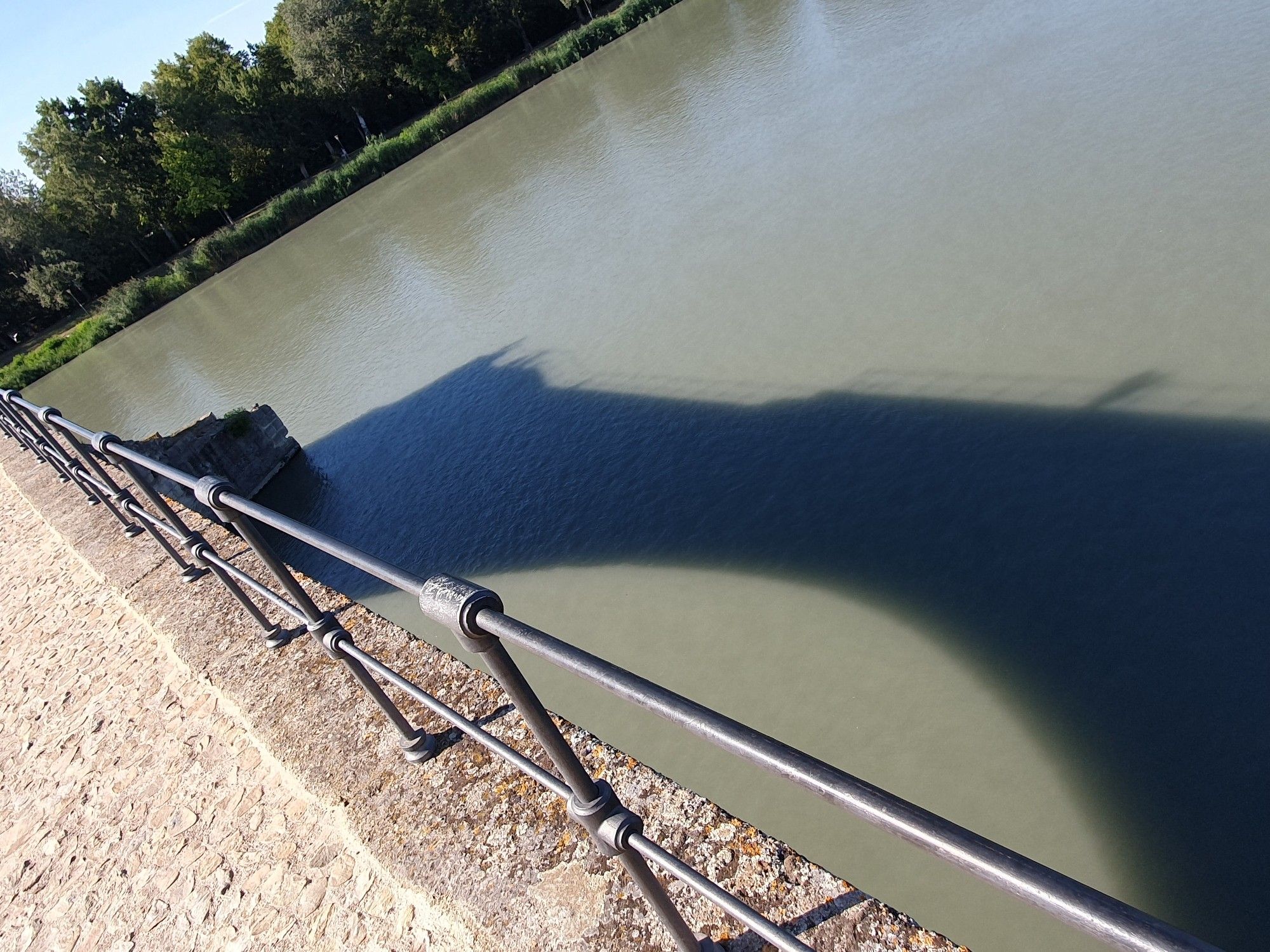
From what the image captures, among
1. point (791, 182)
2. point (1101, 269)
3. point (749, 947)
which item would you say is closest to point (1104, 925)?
point (749, 947)

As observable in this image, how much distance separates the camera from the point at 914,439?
770 cm

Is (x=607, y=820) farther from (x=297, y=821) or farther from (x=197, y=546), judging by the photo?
(x=197, y=546)

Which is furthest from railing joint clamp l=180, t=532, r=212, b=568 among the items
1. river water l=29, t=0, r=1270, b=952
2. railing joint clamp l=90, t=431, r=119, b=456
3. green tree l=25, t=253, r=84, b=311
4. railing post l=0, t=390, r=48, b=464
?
green tree l=25, t=253, r=84, b=311

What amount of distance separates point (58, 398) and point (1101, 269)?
25346 millimetres

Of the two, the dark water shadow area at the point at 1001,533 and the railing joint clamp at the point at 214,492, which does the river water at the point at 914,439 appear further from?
the railing joint clamp at the point at 214,492

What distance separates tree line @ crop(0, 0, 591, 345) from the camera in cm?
3528

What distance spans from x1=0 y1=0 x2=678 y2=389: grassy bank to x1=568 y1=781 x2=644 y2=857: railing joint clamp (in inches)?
1181

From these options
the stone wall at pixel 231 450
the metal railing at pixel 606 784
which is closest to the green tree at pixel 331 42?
the stone wall at pixel 231 450

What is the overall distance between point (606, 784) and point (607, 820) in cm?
6

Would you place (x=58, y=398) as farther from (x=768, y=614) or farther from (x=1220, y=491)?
(x=1220, y=491)

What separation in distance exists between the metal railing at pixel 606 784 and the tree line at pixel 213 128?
39.7m

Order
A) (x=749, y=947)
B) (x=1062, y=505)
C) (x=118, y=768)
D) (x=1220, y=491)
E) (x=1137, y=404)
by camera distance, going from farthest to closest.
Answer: (x=1137, y=404) → (x=1062, y=505) → (x=1220, y=491) → (x=118, y=768) → (x=749, y=947)

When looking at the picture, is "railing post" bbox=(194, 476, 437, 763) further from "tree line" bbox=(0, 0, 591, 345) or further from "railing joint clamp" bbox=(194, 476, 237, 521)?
"tree line" bbox=(0, 0, 591, 345)

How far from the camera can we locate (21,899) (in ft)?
9.70
